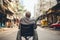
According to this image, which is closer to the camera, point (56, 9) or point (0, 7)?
point (56, 9)

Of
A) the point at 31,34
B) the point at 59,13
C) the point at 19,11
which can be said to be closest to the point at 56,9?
the point at 59,13

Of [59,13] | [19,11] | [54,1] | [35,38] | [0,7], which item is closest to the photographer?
[35,38]

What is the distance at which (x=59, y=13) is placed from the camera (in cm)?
2952

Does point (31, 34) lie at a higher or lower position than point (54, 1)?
lower

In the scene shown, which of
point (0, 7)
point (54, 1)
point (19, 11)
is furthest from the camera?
point (19, 11)

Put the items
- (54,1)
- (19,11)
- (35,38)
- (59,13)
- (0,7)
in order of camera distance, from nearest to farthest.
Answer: (35,38) → (59,13) → (0,7) → (54,1) → (19,11)

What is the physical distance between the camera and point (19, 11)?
60.2 m

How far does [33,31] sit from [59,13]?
24877 millimetres

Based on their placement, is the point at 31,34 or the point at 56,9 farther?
the point at 56,9

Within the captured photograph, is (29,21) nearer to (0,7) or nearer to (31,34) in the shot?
(31,34)

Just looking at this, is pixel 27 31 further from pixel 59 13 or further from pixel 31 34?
pixel 59 13

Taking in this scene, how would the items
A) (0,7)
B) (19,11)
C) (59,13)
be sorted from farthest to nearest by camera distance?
(19,11) → (0,7) → (59,13)

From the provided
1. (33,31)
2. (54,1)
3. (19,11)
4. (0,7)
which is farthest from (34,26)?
(19,11)

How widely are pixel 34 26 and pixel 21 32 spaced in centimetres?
28
